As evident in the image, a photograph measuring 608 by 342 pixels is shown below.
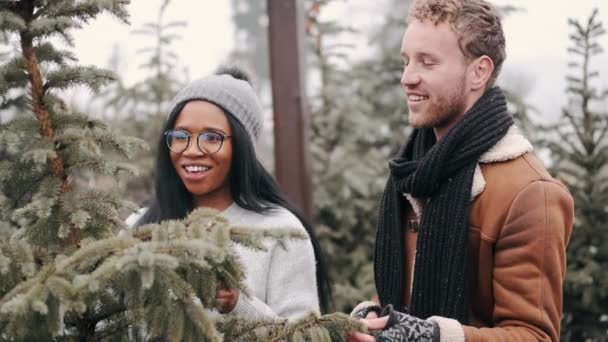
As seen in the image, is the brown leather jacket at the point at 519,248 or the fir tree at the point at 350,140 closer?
the brown leather jacket at the point at 519,248

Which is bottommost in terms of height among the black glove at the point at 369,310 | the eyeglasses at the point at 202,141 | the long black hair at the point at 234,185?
the black glove at the point at 369,310

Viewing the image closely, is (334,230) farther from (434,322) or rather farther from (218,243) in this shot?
(218,243)

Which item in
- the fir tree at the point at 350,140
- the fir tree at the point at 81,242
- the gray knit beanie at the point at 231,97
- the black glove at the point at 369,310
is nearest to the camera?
the fir tree at the point at 81,242

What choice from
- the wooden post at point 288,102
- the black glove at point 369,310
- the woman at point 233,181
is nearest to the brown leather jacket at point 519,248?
the black glove at point 369,310

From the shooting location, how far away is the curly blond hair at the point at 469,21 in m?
2.34

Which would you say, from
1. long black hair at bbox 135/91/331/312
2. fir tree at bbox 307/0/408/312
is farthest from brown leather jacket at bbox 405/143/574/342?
fir tree at bbox 307/0/408/312

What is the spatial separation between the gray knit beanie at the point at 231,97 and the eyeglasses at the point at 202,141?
0.38 feet

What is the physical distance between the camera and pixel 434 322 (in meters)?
2.20

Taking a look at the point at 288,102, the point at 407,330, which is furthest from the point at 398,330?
the point at 288,102

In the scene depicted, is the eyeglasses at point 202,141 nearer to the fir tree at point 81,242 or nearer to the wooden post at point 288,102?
the fir tree at point 81,242

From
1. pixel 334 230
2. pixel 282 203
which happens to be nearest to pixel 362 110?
pixel 334 230

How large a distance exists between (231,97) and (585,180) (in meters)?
2.66

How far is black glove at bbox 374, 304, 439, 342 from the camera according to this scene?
7.06ft

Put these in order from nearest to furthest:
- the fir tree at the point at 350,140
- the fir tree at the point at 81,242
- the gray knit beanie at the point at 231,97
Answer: the fir tree at the point at 81,242
the gray knit beanie at the point at 231,97
the fir tree at the point at 350,140
